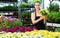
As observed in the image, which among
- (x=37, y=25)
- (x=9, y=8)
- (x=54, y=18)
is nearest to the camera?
(x=37, y=25)

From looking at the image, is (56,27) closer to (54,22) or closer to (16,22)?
(54,22)

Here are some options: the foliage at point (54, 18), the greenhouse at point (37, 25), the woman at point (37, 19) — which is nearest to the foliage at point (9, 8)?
the greenhouse at point (37, 25)

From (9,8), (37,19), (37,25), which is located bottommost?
(9,8)

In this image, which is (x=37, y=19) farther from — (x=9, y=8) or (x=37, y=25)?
(x=9, y=8)

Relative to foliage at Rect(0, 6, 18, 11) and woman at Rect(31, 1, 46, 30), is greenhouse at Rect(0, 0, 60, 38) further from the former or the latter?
foliage at Rect(0, 6, 18, 11)

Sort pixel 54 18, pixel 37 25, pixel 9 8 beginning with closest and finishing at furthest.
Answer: pixel 37 25, pixel 54 18, pixel 9 8

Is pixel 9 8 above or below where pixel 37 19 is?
below

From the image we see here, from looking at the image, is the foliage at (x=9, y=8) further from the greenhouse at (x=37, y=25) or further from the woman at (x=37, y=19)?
the woman at (x=37, y=19)

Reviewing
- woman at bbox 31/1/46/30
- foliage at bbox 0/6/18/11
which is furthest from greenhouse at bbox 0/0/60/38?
foliage at bbox 0/6/18/11

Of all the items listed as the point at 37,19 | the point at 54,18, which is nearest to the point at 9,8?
the point at 54,18

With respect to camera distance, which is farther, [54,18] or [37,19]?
[54,18]

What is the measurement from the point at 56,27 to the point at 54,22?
0.27 m

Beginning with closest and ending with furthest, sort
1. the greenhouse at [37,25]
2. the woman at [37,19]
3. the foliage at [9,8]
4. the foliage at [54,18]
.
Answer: the greenhouse at [37,25], the woman at [37,19], the foliage at [54,18], the foliage at [9,8]

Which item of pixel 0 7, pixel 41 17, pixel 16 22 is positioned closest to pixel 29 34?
pixel 41 17
